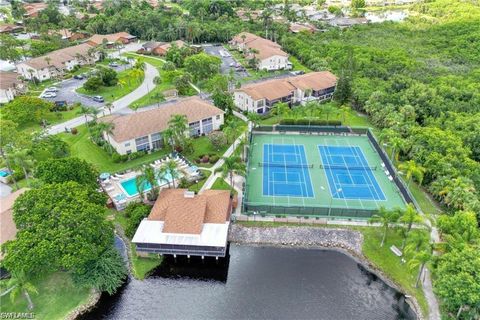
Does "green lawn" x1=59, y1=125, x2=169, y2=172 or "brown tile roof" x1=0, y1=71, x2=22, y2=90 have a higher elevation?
"brown tile roof" x1=0, y1=71, x2=22, y2=90

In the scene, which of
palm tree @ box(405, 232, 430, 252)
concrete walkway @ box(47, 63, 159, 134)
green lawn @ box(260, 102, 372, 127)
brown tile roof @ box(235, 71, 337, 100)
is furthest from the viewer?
brown tile roof @ box(235, 71, 337, 100)

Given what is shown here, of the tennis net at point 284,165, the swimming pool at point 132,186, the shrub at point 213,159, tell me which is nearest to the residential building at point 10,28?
the swimming pool at point 132,186

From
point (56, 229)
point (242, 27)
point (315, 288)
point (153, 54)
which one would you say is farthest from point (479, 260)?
point (242, 27)

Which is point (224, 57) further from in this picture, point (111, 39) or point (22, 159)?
point (22, 159)

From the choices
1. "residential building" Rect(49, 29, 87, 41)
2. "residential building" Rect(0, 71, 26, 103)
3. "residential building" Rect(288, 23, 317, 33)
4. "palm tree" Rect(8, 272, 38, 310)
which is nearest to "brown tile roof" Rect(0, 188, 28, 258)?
→ "palm tree" Rect(8, 272, 38, 310)

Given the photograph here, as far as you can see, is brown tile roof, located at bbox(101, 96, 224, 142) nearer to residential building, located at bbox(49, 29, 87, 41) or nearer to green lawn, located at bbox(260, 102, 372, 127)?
green lawn, located at bbox(260, 102, 372, 127)

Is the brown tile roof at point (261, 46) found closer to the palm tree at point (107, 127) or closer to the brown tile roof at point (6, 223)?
the palm tree at point (107, 127)

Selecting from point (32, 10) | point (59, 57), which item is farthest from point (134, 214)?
point (32, 10)
